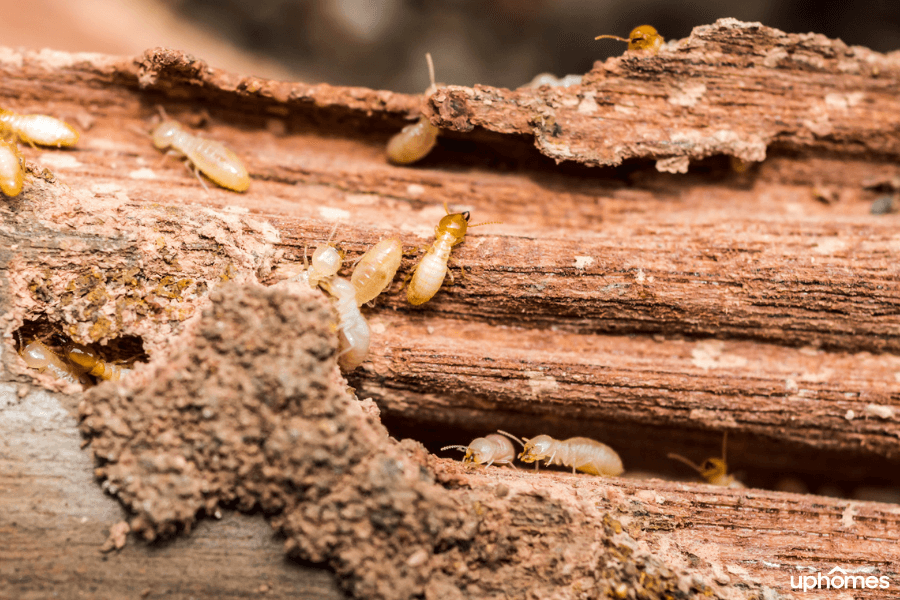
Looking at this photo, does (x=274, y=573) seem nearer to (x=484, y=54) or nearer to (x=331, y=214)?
(x=331, y=214)

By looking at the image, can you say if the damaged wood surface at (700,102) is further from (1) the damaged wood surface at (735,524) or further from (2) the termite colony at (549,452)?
(1) the damaged wood surface at (735,524)

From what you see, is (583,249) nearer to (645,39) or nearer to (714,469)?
(645,39)

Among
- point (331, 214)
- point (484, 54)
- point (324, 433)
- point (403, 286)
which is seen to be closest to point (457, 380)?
point (403, 286)

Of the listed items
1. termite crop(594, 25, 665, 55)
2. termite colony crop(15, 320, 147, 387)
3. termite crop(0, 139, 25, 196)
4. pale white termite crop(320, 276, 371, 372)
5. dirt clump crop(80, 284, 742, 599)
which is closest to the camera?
dirt clump crop(80, 284, 742, 599)

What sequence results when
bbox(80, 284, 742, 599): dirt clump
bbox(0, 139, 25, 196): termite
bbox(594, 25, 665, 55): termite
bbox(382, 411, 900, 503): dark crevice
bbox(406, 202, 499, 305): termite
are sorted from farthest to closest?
bbox(594, 25, 665, 55): termite
bbox(382, 411, 900, 503): dark crevice
bbox(406, 202, 499, 305): termite
bbox(0, 139, 25, 196): termite
bbox(80, 284, 742, 599): dirt clump

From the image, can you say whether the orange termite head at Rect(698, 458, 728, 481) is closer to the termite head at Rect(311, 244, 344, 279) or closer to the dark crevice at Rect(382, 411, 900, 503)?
the dark crevice at Rect(382, 411, 900, 503)

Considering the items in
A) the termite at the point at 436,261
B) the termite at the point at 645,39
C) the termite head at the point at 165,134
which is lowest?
the termite at the point at 436,261

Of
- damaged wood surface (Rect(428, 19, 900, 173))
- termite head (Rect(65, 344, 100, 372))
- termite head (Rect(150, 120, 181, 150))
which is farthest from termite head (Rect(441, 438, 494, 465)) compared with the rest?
termite head (Rect(150, 120, 181, 150))

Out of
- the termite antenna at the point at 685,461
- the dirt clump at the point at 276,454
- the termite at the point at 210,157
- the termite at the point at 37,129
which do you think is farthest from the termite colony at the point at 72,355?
the termite antenna at the point at 685,461

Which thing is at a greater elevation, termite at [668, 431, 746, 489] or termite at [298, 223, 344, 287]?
termite at [298, 223, 344, 287]
